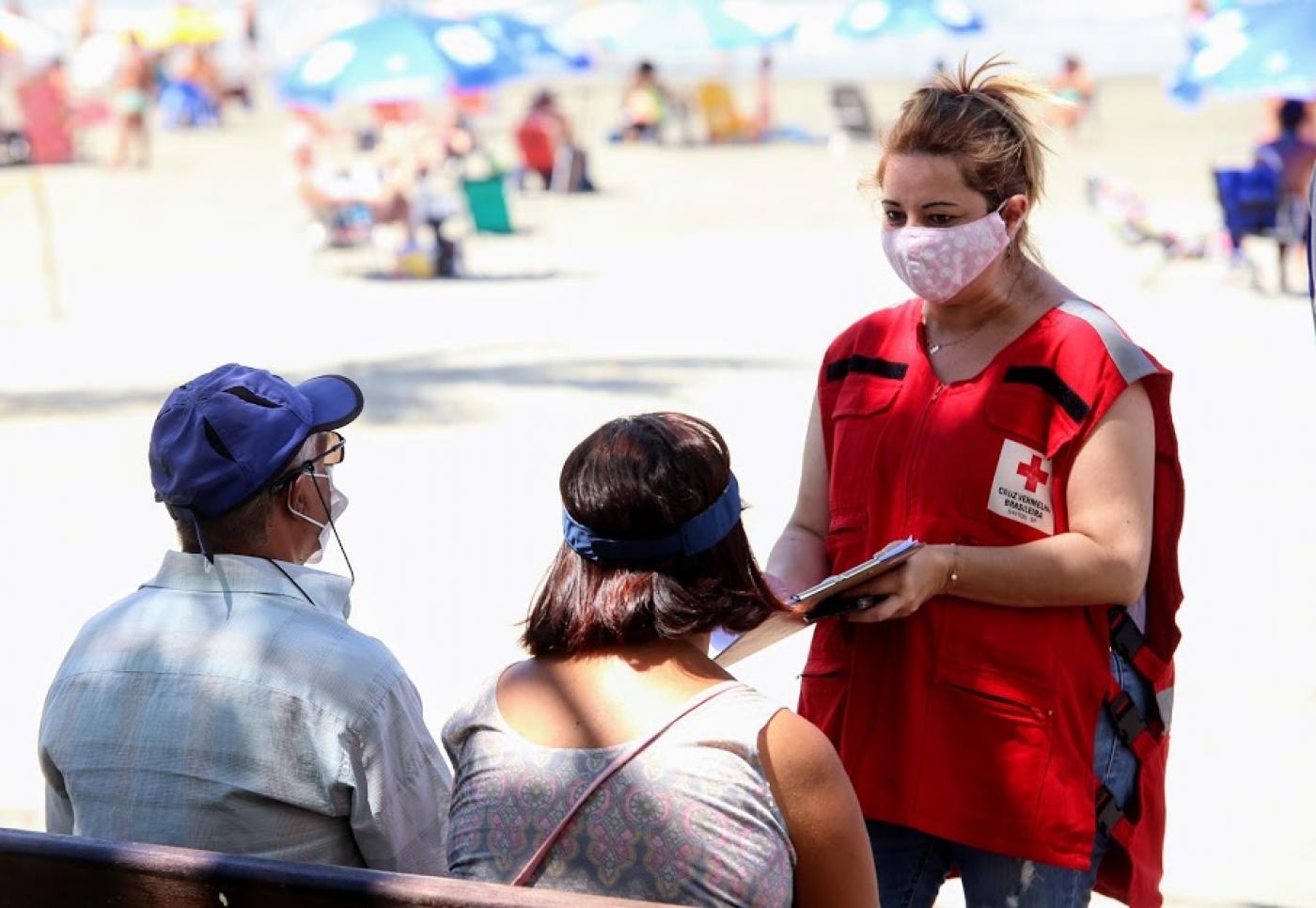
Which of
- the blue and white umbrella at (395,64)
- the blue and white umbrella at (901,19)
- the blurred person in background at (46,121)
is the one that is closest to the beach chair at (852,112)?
the blue and white umbrella at (901,19)

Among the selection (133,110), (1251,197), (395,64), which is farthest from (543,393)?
(133,110)

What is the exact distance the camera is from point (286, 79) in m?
16.1

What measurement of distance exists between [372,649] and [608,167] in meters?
24.3

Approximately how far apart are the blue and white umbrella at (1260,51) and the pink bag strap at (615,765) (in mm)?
13001

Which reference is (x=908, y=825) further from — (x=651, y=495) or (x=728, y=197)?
(x=728, y=197)

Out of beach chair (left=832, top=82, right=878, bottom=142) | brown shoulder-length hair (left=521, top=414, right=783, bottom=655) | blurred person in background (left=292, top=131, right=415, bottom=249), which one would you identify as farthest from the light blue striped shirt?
beach chair (left=832, top=82, right=878, bottom=142)

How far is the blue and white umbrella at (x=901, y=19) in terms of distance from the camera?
2602cm

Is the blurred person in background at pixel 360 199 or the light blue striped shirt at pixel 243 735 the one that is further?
the blurred person in background at pixel 360 199

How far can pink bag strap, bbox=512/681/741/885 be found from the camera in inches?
81.5

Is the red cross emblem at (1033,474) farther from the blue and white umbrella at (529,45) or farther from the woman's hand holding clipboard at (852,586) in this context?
the blue and white umbrella at (529,45)

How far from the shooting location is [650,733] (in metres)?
2.08

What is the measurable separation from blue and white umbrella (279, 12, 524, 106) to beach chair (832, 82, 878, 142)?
530 inches

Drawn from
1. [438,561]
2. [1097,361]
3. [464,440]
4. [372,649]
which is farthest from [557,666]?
[464,440]

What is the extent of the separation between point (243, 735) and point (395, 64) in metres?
13.9
